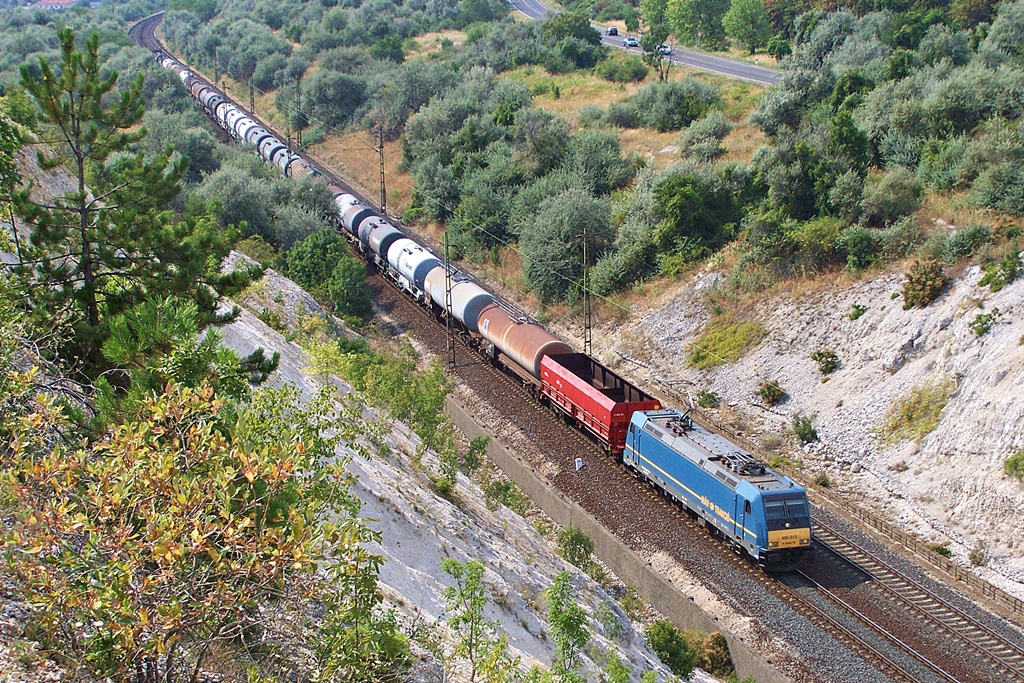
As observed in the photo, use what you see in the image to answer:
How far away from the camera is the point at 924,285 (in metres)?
32.7

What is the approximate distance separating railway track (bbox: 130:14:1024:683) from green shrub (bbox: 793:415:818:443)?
5758 millimetres

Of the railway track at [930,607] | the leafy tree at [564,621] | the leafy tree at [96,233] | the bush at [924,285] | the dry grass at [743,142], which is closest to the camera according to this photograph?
the leafy tree at [564,621]

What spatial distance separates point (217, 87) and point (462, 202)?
58.3 meters

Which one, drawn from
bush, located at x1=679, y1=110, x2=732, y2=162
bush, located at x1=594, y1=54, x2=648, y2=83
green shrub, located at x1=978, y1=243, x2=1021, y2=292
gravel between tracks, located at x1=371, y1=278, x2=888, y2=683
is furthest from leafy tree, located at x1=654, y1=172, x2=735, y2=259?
bush, located at x1=594, y1=54, x2=648, y2=83

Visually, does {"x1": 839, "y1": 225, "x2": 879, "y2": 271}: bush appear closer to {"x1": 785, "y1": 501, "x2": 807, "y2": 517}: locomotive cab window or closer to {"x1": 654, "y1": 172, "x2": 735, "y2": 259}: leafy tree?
{"x1": 654, "y1": 172, "x2": 735, "y2": 259}: leafy tree

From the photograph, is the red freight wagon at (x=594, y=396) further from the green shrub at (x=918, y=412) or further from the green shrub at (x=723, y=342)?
the green shrub at (x=918, y=412)

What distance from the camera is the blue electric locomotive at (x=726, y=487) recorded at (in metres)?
23.3

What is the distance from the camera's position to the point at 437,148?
63.3 m

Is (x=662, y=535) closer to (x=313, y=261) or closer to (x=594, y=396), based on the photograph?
(x=594, y=396)

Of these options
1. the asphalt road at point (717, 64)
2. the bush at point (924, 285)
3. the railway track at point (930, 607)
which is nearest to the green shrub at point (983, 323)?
the bush at point (924, 285)

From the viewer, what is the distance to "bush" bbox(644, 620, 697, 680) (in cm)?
2005

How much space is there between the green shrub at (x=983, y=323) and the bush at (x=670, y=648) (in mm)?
Answer: 16194

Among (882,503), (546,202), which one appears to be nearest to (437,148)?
(546,202)

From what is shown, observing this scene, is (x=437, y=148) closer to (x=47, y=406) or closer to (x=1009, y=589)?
(x=1009, y=589)
